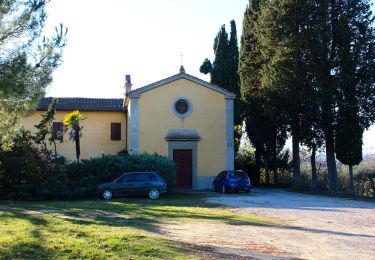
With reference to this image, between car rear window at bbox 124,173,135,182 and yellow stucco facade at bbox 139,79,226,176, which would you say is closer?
car rear window at bbox 124,173,135,182

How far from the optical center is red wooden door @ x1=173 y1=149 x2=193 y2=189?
34000 millimetres

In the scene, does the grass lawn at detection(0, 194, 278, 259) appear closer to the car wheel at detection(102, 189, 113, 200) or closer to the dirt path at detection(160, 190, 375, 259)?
the dirt path at detection(160, 190, 375, 259)

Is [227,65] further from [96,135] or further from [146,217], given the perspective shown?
[146,217]

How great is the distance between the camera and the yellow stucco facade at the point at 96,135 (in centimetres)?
3641

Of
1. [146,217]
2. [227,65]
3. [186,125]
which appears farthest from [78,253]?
[227,65]

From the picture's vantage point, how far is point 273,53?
105 ft

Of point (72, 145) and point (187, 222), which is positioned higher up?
point (72, 145)

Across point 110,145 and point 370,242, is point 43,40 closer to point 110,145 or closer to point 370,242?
point 370,242

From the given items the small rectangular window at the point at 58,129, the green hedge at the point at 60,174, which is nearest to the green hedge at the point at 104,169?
the green hedge at the point at 60,174

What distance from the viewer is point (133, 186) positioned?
2520 cm

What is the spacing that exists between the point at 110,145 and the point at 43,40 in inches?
1031

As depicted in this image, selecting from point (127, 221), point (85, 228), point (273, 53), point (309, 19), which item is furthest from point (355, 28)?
point (85, 228)

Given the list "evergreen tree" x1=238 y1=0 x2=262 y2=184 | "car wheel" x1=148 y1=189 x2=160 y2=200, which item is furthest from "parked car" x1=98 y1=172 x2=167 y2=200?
"evergreen tree" x1=238 y1=0 x2=262 y2=184

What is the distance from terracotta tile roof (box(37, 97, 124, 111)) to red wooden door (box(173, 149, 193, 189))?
6247mm
